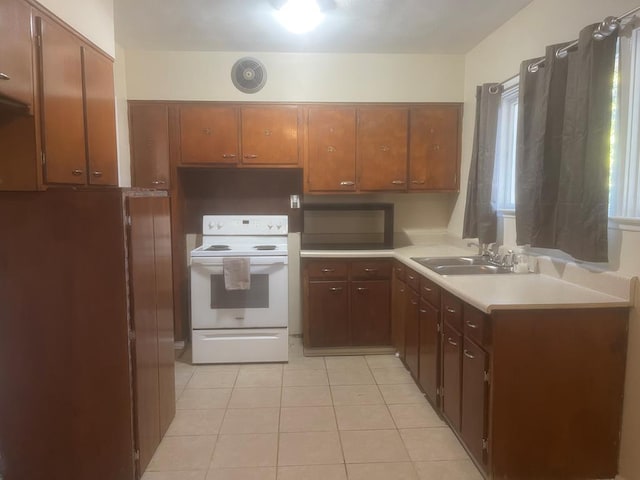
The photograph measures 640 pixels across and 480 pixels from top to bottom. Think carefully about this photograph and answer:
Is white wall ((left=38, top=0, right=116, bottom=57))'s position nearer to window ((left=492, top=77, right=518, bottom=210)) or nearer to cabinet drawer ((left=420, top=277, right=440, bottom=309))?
cabinet drawer ((left=420, top=277, right=440, bottom=309))

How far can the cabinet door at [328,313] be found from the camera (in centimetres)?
354

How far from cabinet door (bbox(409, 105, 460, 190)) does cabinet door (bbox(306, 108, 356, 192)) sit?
535mm

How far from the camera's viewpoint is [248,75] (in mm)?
3562

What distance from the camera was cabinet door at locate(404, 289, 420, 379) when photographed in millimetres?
2926

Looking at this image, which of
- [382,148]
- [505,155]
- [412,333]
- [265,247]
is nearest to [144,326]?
[265,247]

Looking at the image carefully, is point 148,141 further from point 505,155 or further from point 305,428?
point 505,155

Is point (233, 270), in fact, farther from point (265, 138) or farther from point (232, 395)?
point (265, 138)

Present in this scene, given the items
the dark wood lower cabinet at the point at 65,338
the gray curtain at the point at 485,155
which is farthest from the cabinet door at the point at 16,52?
the gray curtain at the point at 485,155

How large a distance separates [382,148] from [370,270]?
1062 millimetres

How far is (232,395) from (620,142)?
2.70 metres

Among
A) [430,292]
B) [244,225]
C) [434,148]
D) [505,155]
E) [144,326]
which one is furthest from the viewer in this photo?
[244,225]

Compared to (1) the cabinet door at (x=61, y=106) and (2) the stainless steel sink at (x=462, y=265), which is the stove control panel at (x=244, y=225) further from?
(1) the cabinet door at (x=61, y=106)

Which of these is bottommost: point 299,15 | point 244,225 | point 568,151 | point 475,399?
point 475,399

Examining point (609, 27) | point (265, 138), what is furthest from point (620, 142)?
point (265, 138)
